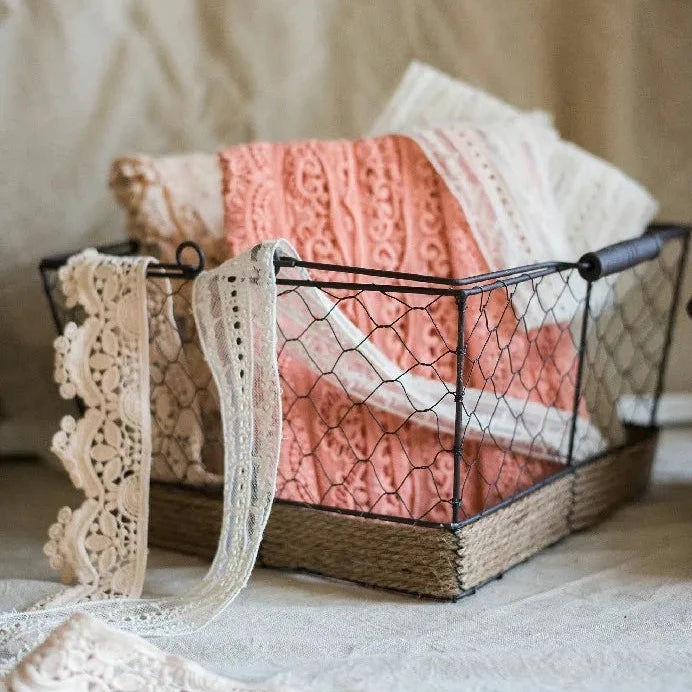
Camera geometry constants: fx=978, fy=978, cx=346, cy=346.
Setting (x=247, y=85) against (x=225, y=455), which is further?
(x=247, y=85)

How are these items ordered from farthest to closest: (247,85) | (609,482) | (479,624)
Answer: (247,85), (609,482), (479,624)

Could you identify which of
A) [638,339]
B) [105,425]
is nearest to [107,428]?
[105,425]

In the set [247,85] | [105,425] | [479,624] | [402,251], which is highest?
[247,85]

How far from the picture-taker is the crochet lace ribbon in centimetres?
73

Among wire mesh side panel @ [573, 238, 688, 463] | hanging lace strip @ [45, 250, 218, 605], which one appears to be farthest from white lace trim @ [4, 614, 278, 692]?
wire mesh side panel @ [573, 238, 688, 463]

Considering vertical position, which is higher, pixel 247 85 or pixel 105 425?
pixel 247 85

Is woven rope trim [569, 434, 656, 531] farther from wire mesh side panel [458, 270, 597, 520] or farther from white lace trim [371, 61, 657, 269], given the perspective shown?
white lace trim [371, 61, 657, 269]

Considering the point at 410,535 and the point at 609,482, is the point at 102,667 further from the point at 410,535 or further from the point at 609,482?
the point at 609,482

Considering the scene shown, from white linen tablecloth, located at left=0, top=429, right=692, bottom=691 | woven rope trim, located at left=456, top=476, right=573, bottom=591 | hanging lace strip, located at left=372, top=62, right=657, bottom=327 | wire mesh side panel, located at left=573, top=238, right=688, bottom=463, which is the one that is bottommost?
white linen tablecloth, located at left=0, top=429, right=692, bottom=691

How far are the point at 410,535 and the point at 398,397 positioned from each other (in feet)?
0.36

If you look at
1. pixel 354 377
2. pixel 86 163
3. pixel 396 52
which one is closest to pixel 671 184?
pixel 396 52

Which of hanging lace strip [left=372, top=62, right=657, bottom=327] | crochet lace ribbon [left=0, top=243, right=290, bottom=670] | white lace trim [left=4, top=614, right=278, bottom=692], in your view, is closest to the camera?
white lace trim [left=4, top=614, right=278, bottom=692]

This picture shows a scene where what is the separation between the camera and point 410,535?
2.48ft

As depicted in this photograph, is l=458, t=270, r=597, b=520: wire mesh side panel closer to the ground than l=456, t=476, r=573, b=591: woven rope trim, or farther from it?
farther from it
